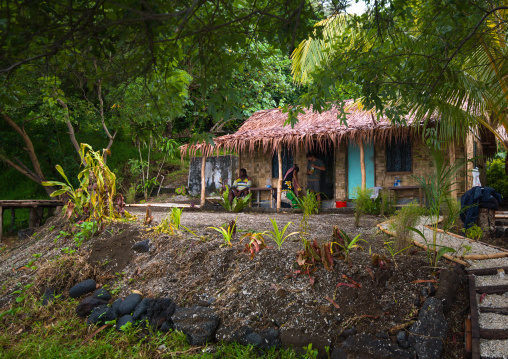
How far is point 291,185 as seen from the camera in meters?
11.0

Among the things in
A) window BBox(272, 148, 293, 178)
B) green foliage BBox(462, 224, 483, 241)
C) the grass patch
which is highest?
window BBox(272, 148, 293, 178)

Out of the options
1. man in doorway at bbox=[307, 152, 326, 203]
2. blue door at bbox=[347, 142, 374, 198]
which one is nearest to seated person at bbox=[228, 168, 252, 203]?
man in doorway at bbox=[307, 152, 326, 203]

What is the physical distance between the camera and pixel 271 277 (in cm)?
400

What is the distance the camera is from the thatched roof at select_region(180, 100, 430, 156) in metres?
9.33

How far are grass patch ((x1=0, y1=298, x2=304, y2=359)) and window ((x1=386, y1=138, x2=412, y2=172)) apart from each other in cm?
845

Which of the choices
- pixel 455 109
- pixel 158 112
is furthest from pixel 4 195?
pixel 455 109

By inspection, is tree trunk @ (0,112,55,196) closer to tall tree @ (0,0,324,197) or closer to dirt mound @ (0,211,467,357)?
dirt mound @ (0,211,467,357)

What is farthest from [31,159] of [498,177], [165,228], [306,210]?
[498,177]

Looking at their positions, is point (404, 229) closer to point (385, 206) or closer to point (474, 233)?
point (474, 233)

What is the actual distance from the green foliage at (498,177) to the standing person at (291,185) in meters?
7.84

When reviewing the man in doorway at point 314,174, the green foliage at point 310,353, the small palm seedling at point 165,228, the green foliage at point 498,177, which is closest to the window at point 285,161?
the man in doorway at point 314,174

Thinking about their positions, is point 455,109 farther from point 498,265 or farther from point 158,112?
point 158,112

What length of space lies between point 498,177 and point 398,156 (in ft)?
20.1

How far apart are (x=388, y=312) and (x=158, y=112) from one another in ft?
8.55
